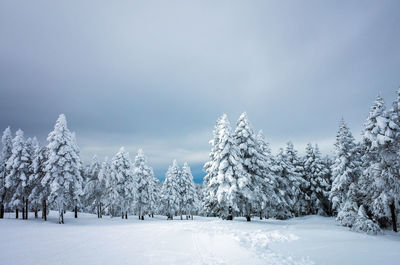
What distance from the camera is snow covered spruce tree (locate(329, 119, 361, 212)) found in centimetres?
2944

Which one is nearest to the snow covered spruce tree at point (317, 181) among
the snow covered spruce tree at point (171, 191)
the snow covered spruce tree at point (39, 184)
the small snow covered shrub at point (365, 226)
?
the small snow covered shrub at point (365, 226)

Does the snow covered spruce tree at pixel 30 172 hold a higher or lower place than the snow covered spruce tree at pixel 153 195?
higher

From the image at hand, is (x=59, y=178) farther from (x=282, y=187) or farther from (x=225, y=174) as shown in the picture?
(x=282, y=187)

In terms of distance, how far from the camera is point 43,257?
10281mm

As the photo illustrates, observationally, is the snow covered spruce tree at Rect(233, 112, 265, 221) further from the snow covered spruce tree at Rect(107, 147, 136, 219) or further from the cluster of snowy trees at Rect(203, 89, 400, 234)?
the snow covered spruce tree at Rect(107, 147, 136, 219)

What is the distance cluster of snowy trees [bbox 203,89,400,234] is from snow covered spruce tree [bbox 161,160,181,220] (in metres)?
22.5

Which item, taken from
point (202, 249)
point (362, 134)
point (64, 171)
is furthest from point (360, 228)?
point (64, 171)

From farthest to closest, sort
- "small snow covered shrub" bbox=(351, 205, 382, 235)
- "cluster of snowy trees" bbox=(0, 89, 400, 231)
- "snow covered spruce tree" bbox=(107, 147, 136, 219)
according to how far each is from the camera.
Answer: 1. "snow covered spruce tree" bbox=(107, 147, 136, 219)
2. "cluster of snowy trees" bbox=(0, 89, 400, 231)
3. "small snow covered shrub" bbox=(351, 205, 382, 235)

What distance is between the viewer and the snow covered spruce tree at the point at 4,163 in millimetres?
34344

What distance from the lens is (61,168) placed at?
3102 cm

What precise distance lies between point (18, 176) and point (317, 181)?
49661 millimetres

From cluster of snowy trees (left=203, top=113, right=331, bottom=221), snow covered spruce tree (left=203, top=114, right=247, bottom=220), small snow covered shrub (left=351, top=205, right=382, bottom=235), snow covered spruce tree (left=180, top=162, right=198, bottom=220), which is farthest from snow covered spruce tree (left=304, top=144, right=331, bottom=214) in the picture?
snow covered spruce tree (left=180, top=162, right=198, bottom=220)

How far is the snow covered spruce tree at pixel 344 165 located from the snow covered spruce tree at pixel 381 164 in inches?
236

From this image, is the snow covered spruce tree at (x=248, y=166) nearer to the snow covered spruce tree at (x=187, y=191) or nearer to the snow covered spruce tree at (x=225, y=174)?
the snow covered spruce tree at (x=225, y=174)
